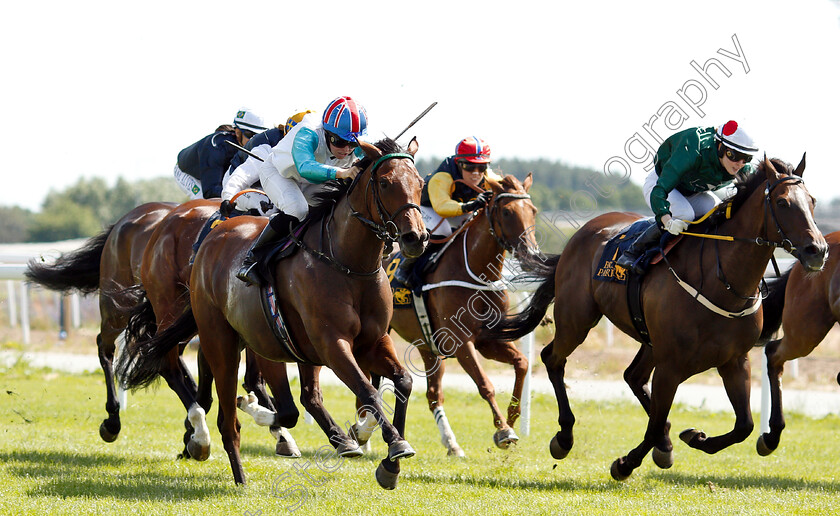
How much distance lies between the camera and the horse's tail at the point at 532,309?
816 cm

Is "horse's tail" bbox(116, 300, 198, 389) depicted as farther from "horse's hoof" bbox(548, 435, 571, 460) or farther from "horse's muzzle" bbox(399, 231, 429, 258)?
"horse's hoof" bbox(548, 435, 571, 460)

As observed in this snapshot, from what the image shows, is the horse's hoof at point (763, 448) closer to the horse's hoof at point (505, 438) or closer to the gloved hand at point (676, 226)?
the horse's hoof at point (505, 438)

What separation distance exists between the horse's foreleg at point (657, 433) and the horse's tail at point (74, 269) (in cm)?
553

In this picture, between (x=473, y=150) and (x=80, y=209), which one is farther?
(x=80, y=209)

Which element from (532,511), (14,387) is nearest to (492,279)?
(532,511)

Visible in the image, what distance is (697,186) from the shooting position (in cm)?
677

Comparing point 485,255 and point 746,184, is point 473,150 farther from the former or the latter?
point 746,184

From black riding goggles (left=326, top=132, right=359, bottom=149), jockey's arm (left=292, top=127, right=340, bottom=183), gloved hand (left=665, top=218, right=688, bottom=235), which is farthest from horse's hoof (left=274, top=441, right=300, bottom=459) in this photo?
gloved hand (left=665, top=218, right=688, bottom=235)

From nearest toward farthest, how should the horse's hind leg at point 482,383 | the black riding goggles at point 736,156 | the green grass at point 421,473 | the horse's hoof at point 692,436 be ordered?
the green grass at point 421,473 → the black riding goggles at point 736,156 → the horse's hoof at point 692,436 → the horse's hind leg at point 482,383

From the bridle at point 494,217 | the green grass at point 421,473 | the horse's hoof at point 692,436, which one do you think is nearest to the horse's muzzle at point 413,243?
the green grass at point 421,473

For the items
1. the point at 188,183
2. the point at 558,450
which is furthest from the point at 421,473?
the point at 188,183

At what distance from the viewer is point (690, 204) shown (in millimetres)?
6723

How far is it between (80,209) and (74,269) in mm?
58399

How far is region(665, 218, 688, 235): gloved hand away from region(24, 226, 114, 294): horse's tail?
5.62 meters
